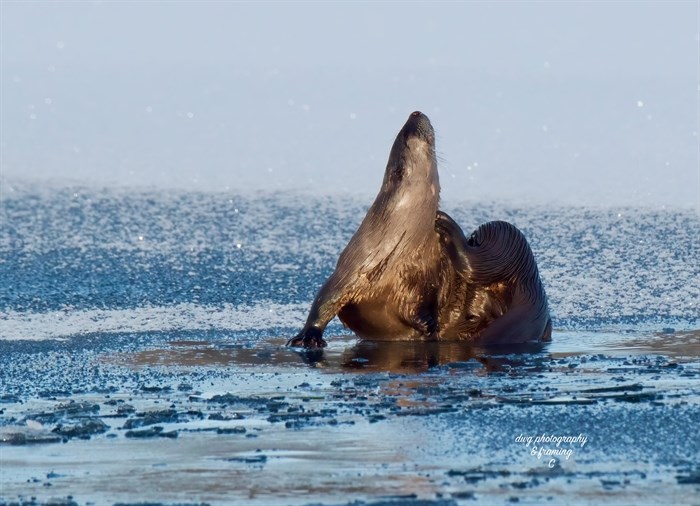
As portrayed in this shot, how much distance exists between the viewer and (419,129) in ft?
30.9

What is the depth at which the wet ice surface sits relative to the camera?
523 cm

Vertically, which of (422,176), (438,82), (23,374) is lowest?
(23,374)

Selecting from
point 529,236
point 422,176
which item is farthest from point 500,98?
point 422,176

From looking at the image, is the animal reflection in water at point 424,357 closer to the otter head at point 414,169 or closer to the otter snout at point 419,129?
the otter head at point 414,169

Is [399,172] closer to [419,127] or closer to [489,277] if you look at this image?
[419,127]

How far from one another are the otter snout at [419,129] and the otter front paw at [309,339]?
1.43m

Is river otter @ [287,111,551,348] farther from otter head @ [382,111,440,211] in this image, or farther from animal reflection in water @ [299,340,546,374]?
animal reflection in water @ [299,340,546,374]

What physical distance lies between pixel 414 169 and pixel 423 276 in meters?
0.68

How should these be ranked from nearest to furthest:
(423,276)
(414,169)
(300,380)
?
(300,380) → (423,276) → (414,169)

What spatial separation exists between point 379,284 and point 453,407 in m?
2.66

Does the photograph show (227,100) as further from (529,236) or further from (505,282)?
(505,282)

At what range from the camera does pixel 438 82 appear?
24.2 metres

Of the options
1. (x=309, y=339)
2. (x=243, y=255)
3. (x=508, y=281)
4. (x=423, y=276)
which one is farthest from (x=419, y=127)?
(x=243, y=255)

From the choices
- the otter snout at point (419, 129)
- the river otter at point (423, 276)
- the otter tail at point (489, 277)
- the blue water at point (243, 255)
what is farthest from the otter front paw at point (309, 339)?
the otter snout at point (419, 129)
